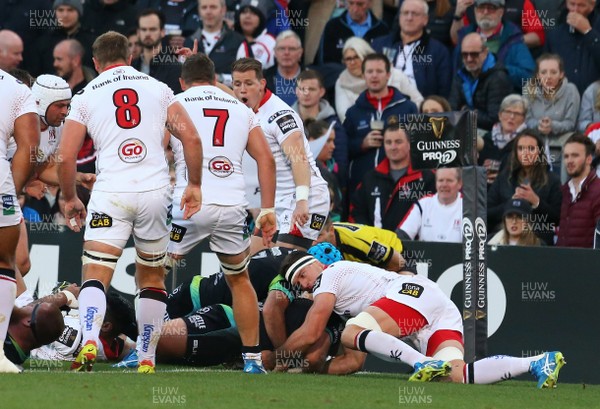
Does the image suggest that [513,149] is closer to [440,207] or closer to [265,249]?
[440,207]

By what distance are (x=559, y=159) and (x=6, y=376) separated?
26.8 ft

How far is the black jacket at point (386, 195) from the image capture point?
1492 centimetres

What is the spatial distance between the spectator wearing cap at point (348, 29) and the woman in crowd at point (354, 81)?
24.9 inches

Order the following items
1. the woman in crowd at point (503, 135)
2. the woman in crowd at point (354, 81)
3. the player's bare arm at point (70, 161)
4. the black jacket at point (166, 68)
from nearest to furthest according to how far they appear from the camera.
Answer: the player's bare arm at point (70, 161) < the woman in crowd at point (503, 135) < the woman in crowd at point (354, 81) < the black jacket at point (166, 68)

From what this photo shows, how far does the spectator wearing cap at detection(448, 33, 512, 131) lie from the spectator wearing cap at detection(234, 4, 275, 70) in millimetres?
2489

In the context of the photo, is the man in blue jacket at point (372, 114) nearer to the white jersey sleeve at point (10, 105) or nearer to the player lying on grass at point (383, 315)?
the player lying on grass at point (383, 315)

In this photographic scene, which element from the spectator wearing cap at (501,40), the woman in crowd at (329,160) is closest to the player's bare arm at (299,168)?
the woman in crowd at (329,160)

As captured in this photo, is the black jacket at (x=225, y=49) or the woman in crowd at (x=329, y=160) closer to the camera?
the woman in crowd at (x=329, y=160)

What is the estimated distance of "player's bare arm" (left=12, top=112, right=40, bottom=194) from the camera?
945cm

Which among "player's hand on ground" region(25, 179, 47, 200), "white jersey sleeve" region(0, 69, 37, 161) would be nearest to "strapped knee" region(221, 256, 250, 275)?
"white jersey sleeve" region(0, 69, 37, 161)

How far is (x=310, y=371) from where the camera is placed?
11.3 meters

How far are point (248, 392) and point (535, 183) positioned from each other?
6.53m

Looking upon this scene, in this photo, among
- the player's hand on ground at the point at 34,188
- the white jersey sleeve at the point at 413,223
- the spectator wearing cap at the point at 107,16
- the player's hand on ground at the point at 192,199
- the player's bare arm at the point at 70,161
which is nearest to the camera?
the player's bare arm at the point at 70,161

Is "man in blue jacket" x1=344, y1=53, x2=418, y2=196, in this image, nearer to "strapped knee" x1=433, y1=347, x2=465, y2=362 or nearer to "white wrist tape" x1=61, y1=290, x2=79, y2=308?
"white wrist tape" x1=61, y1=290, x2=79, y2=308
